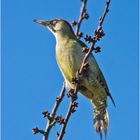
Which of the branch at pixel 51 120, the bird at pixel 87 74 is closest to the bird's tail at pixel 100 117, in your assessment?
the bird at pixel 87 74

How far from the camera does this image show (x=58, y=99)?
414cm

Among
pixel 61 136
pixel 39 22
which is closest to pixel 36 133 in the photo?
pixel 61 136

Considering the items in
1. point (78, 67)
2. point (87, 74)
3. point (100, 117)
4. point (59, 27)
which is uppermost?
point (59, 27)

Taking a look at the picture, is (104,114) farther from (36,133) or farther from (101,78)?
(36,133)

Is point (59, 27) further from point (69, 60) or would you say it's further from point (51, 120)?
point (51, 120)

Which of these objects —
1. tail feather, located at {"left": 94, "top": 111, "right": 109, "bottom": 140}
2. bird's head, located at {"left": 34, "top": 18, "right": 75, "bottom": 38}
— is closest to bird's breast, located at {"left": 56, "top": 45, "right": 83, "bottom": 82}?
bird's head, located at {"left": 34, "top": 18, "right": 75, "bottom": 38}

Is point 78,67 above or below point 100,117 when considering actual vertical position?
above

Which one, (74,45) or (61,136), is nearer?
(61,136)

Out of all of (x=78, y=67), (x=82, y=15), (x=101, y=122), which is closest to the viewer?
(x=82, y=15)

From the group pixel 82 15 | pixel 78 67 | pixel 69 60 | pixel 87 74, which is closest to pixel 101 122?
pixel 87 74

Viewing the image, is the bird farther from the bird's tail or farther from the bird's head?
the bird's head

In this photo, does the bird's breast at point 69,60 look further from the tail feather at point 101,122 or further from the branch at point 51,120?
the branch at point 51,120

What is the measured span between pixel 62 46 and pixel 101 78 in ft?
Answer: 2.71

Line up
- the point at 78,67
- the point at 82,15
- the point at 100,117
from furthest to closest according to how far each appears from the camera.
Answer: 1. the point at 78,67
2. the point at 100,117
3. the point at 82,15
